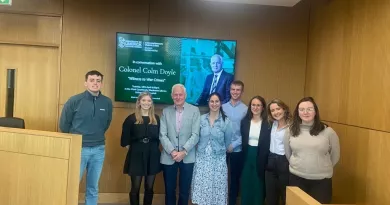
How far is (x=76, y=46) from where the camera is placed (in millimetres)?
4820

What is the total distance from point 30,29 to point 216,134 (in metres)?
2.78

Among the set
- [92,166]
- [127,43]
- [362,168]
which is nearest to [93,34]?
[127,43]

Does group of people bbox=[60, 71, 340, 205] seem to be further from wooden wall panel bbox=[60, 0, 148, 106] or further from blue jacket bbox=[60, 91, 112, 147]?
wooden wall panel bbox=[60, 0, 148, 106]

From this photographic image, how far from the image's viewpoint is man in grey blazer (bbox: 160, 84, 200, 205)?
3926 millimetres

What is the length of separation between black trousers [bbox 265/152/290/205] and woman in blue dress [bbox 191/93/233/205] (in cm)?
46

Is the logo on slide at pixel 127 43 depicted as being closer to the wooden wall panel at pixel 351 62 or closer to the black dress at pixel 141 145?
the black dress at pixel 141 145

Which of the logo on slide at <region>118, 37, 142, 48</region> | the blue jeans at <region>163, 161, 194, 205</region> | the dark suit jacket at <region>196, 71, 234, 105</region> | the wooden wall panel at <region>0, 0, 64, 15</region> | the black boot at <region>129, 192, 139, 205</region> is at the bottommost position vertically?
the black boot at <region>129, 192, 139, 205</region>

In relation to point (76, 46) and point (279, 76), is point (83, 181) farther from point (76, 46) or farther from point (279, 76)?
point (279, 76)

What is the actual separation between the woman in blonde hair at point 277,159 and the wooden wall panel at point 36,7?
9.79ft

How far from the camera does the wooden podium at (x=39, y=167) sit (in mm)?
2719

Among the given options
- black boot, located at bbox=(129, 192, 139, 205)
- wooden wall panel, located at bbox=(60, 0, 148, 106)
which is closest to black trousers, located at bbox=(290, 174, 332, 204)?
black boot, located at bbox=(129, 192, 139, 205)

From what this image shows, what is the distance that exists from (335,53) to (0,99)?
420 centimetres

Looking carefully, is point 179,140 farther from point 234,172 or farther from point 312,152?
point 312,152

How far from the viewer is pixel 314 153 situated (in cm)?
321
